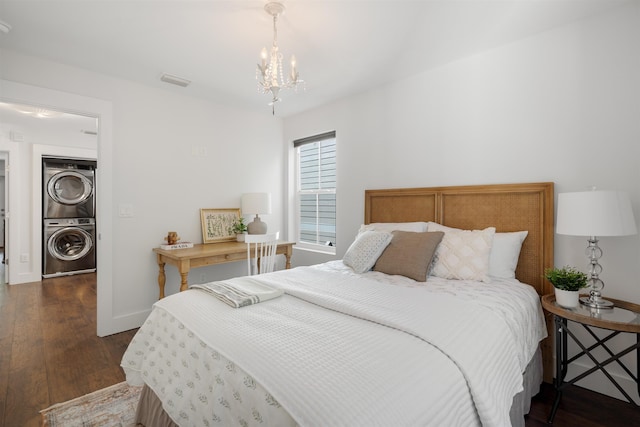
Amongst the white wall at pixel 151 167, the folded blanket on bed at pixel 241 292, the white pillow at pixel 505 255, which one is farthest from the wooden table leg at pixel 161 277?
the white pillow at pixel 505 255

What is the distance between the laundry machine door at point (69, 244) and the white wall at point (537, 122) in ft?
18.0

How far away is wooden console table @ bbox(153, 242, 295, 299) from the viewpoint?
9.35 feet

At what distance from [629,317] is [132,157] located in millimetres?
4029

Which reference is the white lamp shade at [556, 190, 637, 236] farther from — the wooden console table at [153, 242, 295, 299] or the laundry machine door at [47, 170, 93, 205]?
the laundry machine door at [47, 170, 93, 205]

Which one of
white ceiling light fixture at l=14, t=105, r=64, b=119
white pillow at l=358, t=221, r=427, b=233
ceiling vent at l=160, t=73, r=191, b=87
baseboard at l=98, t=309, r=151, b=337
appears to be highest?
ceiling vent at l=160, t=73, r=191, b=87

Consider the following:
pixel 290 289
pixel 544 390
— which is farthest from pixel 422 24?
pixel 544 390

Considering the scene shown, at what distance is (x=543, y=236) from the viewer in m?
2.22

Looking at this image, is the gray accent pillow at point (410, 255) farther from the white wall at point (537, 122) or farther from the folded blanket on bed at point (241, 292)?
the folded blanket on bed at point (241, 292)

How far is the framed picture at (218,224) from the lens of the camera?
11.8 ft

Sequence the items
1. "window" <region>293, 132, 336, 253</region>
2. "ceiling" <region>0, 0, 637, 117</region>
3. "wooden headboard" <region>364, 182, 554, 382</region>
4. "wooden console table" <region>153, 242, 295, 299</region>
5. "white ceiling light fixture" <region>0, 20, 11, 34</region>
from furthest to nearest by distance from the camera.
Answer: "window" <region>293, 132, 336, 253</region>
"wooden console table" <region>153, 242, 295, 299</region>
"wooden headboard" <region>364, 182, 554, 382</region>
"white ceiling light fixture" <region>0, 20, 11, 34</region>
"ceiling" <region>0, 0, 637, 117</region>

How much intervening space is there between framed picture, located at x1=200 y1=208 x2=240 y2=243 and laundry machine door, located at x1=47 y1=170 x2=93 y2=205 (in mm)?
3652

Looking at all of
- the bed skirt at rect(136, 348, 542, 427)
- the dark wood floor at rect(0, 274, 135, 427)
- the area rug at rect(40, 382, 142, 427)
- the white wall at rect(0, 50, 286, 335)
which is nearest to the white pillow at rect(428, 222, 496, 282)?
the bed skirt at rect(136, 348, 542, 427)

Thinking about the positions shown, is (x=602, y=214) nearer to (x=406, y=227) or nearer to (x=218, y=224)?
(x=406, y=227)

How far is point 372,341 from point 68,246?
21.0ft
